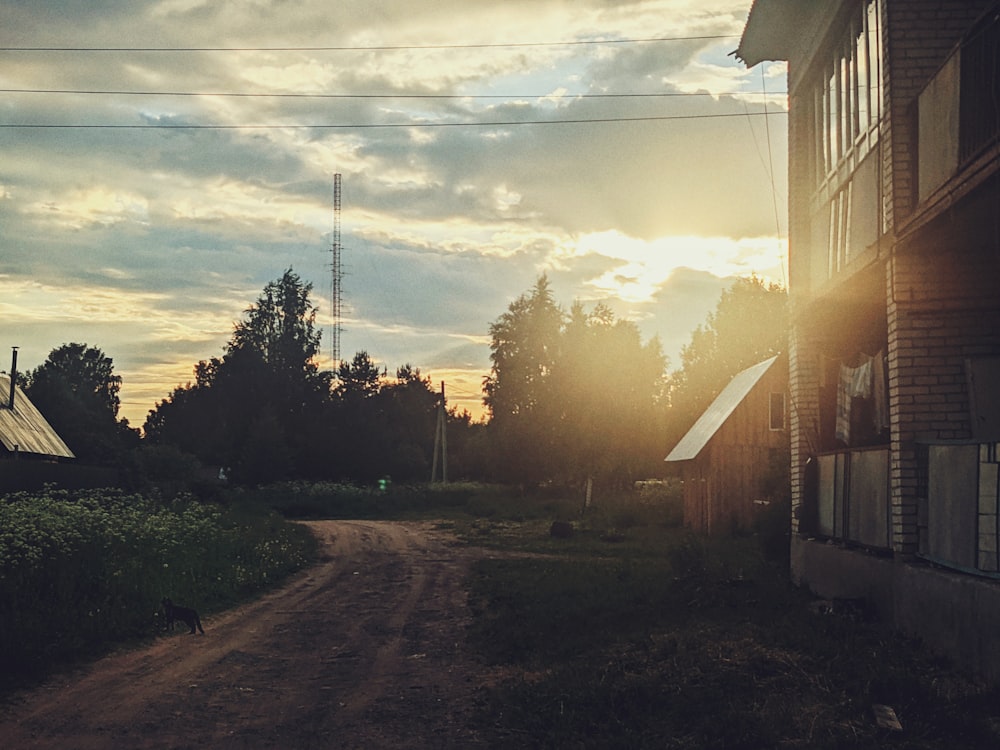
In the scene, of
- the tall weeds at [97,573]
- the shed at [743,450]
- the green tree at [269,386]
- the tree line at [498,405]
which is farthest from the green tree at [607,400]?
the tall weeds at [97,573]

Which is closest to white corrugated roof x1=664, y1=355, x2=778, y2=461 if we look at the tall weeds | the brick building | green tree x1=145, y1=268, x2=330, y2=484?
the brick building

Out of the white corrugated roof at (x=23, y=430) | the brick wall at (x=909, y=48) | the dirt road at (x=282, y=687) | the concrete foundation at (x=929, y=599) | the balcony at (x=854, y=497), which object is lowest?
the dirt road at (x=282, y=687)

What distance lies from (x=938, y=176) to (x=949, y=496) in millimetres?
3367

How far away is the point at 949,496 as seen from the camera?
10211 mm

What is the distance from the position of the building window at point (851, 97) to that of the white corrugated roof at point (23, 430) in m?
29.5

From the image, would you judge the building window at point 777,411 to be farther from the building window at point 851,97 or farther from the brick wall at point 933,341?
the brick wall at point 933,341

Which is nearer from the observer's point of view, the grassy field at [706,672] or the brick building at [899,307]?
the grassy field at [706,672]

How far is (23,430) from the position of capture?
124ft

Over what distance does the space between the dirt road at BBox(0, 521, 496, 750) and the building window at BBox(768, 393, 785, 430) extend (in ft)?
49.3

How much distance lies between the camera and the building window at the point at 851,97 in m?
12.7

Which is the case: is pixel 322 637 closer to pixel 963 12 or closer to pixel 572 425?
pixel 963 12

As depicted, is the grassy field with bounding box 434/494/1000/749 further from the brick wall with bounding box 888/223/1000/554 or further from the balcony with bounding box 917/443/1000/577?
the brick wall with bounding box 888/223/1000/554

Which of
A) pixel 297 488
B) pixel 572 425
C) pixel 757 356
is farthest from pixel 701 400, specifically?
pixel 297 488

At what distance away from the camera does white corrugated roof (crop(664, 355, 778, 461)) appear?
29.5 m
